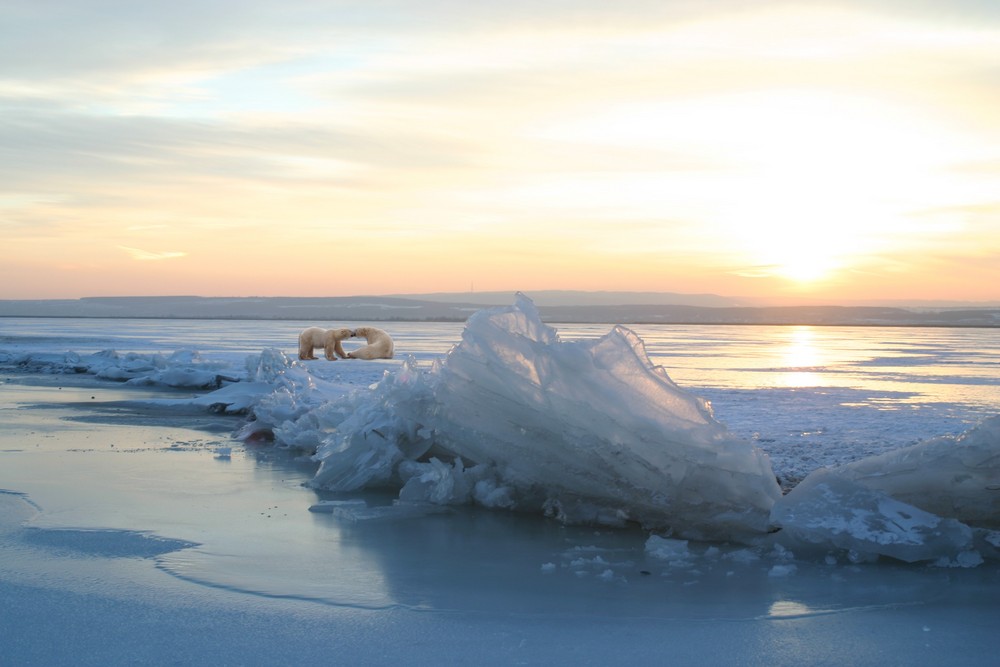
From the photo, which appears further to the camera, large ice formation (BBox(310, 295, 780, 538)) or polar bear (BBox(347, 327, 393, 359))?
polar bear (BBox(347, 327, 393, 359))

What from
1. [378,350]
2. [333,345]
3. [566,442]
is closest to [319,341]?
[333,345]

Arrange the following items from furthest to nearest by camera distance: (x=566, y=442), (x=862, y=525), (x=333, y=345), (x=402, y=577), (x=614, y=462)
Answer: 1. (x=333, y=345)
2. (x=566, y=442)
3. (x=614, y=462)
4. (x=862, y=525)
5. (x=402, y=577)

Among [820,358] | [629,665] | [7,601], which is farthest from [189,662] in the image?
[820,358]

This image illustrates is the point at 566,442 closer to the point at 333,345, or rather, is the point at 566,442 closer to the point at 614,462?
the point at 614,462

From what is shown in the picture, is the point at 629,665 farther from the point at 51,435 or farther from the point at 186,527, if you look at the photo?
the point at 51,435

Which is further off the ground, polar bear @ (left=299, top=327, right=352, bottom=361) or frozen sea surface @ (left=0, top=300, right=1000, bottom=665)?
polar bear @ (left=299, top=327, right=352, bottom=361)

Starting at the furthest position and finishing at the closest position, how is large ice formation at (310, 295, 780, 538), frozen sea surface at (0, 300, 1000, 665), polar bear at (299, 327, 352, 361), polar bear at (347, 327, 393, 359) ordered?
polar bear at (299, 327, 352, 361), polar bear at (347, 327, 393, 359), large ice formation at (310, 295, 780, 538), frozen sea surface at (0, 300, 1000, 665)

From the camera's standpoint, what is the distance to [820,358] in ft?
68.2

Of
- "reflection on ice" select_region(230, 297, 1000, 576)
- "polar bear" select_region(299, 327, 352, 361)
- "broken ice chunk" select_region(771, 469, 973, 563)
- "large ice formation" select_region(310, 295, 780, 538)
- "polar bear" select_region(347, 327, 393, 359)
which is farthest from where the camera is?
"polar bear" select_region(299, 327, 352, 361)

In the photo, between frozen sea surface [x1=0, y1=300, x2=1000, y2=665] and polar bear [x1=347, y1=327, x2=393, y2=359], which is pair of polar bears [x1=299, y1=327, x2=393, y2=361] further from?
frozen sea surface [x1=0, y1=300, x2=1000, y2=665]

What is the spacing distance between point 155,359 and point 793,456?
1172 centimetres

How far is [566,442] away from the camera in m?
5.29

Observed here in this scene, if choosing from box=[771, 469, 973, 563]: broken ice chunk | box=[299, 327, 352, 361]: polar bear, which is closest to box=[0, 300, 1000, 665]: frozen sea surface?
box=[771, 469, 973, 563]: broken ice chunk

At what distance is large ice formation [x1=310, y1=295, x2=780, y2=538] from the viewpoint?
16.3 ft
